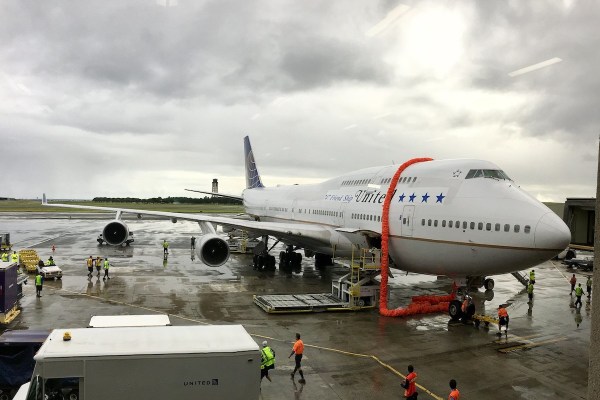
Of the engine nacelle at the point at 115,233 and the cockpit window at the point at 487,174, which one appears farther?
the engine nacelle at the point at 115,233

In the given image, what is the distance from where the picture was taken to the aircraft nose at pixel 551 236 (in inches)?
567

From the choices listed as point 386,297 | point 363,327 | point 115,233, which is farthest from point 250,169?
point 363,327

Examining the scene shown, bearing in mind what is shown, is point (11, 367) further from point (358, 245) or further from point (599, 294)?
point (358, 245)

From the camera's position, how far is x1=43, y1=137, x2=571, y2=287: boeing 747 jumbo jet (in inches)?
593

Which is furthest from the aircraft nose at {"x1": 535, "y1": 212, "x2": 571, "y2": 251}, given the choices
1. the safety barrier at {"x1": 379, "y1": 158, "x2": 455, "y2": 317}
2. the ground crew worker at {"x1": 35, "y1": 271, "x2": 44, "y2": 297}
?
the ground crew worker at {"x1": 35, "y1": 271, "x2": 44, "y2": 297}

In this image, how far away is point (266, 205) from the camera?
38.3m

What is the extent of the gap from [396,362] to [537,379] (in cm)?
370

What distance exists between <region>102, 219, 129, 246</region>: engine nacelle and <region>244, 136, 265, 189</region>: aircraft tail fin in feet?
56.4

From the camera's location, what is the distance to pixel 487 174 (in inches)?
674

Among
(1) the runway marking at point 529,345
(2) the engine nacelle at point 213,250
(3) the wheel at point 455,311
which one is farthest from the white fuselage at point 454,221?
(2) the engine nacelle at point 213,250

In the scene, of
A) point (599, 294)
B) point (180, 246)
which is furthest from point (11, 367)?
point (180, 246)

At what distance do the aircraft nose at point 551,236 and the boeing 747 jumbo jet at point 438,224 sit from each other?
28 millimetres

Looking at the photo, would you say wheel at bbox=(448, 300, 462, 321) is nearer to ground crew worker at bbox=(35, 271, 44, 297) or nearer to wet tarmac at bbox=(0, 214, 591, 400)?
wet tarmac at bbox=(0, 214, 591, 400)

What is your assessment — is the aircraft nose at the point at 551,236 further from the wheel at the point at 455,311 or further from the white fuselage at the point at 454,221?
the wheel at the point at 455,311
